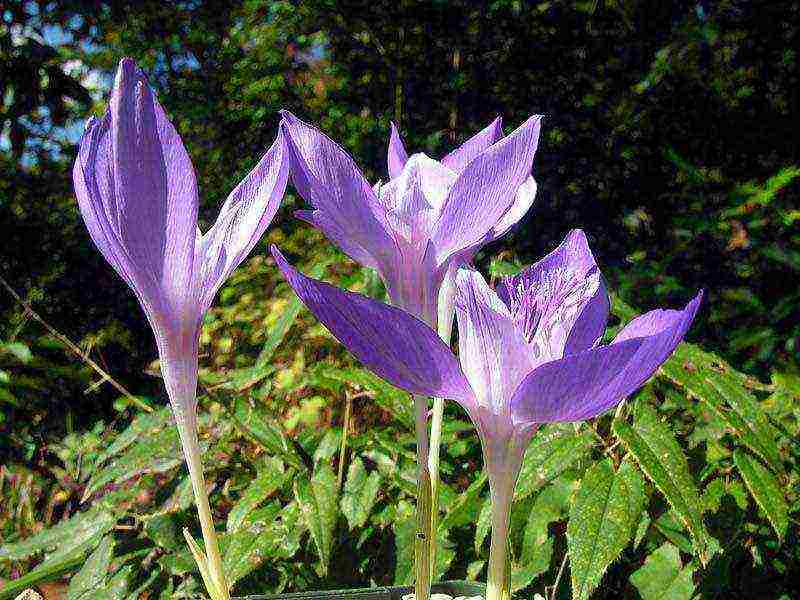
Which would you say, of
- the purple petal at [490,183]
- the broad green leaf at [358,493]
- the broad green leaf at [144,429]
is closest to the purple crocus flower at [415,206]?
the purple petal at [490,183]

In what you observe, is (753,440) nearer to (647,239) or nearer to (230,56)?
(647,239)

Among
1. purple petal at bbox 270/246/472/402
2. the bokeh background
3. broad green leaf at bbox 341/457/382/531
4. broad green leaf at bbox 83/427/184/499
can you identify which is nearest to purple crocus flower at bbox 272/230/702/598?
purple petal at bbox 270/246/472/402

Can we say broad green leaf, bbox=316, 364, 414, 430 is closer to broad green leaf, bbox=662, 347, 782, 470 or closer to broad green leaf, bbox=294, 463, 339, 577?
broad green leaf, bbox=294, 463, 339, 577

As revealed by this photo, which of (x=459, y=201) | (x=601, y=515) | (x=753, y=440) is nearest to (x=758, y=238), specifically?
(x=753, y=440)

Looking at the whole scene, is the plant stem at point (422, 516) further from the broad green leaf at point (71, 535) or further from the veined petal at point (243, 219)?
the broad green leaf at point (71, 535)

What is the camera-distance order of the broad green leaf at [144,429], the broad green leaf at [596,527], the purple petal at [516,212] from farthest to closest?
the broad green leaf at [144,429], the broad green leaf at [596,527], the purple petal at [516,212]
